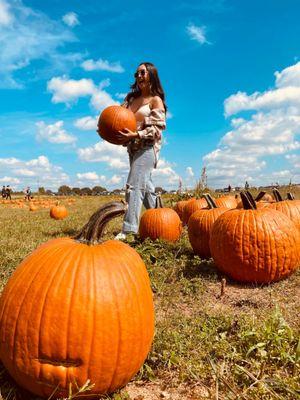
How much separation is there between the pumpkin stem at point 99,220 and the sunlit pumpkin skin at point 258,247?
7.26 feet

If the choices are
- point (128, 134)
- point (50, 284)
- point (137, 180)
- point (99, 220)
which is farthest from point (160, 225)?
point (50, 284)

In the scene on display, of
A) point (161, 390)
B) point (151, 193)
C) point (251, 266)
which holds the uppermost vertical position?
point (151, 193)

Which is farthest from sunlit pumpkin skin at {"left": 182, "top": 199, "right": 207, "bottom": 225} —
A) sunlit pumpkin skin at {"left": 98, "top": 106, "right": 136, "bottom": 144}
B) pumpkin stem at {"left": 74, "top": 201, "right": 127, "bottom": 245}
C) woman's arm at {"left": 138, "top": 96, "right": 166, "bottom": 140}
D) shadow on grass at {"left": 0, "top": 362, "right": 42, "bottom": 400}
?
shadow on grass at {"left": 0, "top": 362, "right": 42, "bottom": 400}

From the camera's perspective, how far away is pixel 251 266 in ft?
13.9

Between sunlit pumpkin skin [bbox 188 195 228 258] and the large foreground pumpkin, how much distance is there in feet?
10.7

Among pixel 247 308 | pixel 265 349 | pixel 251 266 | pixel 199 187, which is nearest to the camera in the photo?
pixel 265 349

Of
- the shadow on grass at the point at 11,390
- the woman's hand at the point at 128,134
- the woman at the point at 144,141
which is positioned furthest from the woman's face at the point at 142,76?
the shadow on grass at the point at 11,390

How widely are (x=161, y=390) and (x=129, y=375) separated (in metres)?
0.21

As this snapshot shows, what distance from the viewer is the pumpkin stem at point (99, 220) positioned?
2.36m

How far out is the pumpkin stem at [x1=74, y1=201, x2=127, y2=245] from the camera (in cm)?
236

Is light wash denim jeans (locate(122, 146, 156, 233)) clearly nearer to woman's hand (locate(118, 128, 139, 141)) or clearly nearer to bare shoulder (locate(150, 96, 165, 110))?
woman's hand (locate(118, 128, 139, 141))

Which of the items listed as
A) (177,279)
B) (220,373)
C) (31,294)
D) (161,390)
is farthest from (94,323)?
(177,279)

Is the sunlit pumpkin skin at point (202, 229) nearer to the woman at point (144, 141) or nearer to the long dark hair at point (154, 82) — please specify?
the woman at point (144, 141)

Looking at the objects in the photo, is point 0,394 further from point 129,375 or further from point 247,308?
point 247,308
